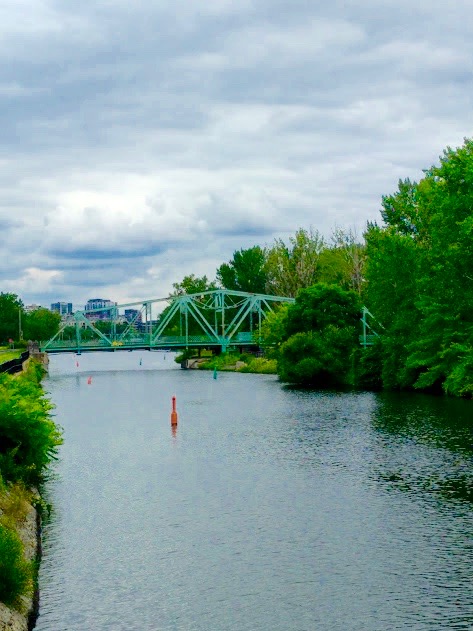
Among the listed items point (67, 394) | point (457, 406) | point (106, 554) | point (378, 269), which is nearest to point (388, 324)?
point (378, 269)

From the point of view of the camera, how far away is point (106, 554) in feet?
79.6

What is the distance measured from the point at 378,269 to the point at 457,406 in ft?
57.5

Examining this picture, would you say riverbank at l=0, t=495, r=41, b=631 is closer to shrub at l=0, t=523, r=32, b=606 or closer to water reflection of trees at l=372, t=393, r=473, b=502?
shrub at l=0, t=523, r=32, b=606

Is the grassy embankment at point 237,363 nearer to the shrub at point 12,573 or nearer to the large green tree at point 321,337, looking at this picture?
the large green tree at point 321,337

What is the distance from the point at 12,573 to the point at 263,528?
10.1m

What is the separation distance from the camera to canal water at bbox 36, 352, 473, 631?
19.6 meters

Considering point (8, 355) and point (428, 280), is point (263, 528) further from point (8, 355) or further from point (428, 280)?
point (8, 355)

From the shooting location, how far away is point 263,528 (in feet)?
87.4

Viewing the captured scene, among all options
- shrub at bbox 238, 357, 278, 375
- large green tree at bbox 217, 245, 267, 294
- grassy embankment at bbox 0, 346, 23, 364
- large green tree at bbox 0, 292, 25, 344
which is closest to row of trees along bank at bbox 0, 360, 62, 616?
grassy embankment at bbox 0, 346, 23, 364

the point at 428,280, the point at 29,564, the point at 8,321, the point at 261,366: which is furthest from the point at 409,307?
the point at 8,321

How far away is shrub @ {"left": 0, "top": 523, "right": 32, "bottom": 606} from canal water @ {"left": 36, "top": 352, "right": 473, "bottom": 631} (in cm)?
97

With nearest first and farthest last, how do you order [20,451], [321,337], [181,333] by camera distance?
[20,451] < [321,337] < [181,333]

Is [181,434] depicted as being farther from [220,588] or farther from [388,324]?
[388,324]

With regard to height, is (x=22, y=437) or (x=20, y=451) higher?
(x=22, y=437)
